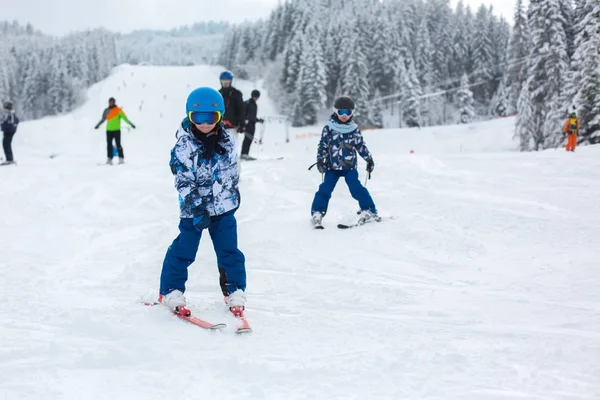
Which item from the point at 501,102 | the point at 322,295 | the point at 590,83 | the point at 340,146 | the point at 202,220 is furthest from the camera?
the point at 501,102

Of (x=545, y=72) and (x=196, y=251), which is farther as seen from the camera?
(x=545, y=72)

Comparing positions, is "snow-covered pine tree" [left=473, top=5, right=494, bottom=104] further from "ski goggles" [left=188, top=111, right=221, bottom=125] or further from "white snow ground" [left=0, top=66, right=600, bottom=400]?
"ski goggles" [left=188, top=111, right=221, bottom=125]

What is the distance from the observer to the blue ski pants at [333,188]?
6.91 m

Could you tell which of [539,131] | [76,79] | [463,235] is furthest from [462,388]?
[76,79]

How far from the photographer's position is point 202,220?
373 centimetres

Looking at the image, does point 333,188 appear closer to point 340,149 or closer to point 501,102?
point 340,149

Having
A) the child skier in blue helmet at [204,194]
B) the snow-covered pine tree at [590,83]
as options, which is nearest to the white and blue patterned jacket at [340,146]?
the child skier in blue helmet at [204,194]

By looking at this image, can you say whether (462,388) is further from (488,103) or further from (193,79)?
(193,79)

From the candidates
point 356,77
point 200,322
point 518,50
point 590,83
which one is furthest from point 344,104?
point 356,77

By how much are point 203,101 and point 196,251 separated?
1.19 m

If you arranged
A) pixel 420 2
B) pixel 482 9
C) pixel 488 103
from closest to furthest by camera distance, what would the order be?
pixel 488 103, pixel 482 9, pixel 420 2

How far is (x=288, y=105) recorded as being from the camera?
62.0 metres

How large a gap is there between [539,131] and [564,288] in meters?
31.2

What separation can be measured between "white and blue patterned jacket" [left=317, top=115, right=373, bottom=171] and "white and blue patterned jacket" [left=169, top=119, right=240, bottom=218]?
307 cm
